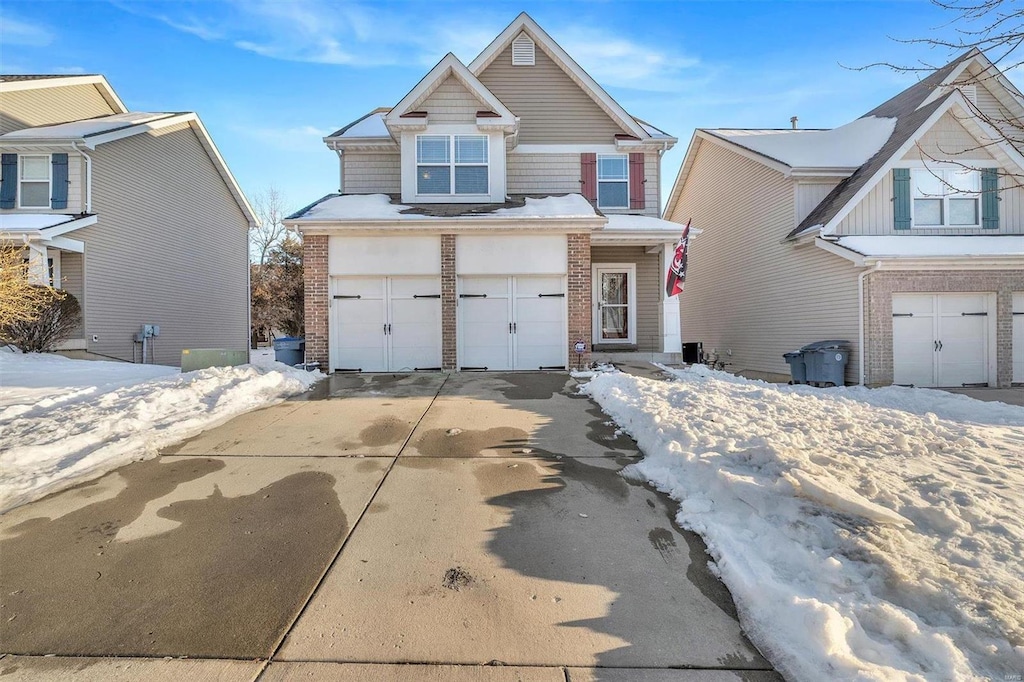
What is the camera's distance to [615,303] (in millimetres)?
13953

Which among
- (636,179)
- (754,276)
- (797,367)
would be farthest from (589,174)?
(797,367)

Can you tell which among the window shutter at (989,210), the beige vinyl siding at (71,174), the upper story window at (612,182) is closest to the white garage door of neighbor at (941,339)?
the window shutter at (989,210)

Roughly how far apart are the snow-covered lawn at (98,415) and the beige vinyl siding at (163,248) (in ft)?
17.5

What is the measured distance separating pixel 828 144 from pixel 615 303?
27.9 feet

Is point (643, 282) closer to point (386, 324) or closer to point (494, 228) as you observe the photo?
point (494, 228)

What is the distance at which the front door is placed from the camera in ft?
45.4

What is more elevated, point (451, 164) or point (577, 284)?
point (451, 164)

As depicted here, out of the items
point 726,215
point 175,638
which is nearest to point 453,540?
point 175,638

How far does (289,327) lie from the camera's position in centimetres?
2905

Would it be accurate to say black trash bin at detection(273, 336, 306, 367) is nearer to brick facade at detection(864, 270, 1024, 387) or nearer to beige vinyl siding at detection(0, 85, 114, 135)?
beige vinyl siding at detection(0, 85, 114, 135)

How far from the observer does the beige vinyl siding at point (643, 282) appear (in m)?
13.8

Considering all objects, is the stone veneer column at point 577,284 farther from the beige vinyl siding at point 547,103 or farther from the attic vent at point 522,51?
the attic vent at point 522,51

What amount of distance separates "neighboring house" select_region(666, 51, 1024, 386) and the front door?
433cm

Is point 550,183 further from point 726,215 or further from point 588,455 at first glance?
point 588,455
